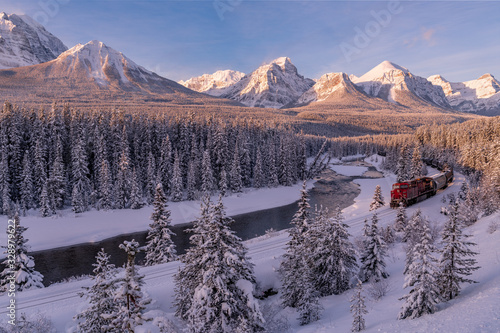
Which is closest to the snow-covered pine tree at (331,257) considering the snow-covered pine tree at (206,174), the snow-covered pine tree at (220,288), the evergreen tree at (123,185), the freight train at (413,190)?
the snow-covered pine tree at (220,288)

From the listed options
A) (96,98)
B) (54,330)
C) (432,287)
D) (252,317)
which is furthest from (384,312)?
(96,98)

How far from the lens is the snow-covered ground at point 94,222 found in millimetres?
39312

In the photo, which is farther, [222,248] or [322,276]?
[322,276]

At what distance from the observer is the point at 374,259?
66.9 feet

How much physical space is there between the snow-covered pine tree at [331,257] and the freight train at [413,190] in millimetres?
27068

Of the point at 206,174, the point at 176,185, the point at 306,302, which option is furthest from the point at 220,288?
the point at 206,174

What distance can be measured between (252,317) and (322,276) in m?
7.76

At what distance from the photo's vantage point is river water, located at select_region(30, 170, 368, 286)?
3101cm

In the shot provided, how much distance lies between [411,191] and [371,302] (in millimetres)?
32791

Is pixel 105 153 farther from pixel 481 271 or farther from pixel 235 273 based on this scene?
pixel 481 271

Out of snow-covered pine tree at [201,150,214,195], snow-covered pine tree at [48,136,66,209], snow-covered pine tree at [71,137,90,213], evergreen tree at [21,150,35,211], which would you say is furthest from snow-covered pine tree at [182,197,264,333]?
evergreen tree at [21,150,35,211]

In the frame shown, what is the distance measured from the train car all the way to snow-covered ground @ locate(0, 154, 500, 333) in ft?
53.5

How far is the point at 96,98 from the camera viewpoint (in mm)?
195750

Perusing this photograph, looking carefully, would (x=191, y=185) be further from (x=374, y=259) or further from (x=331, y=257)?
(x=374, y=259)
